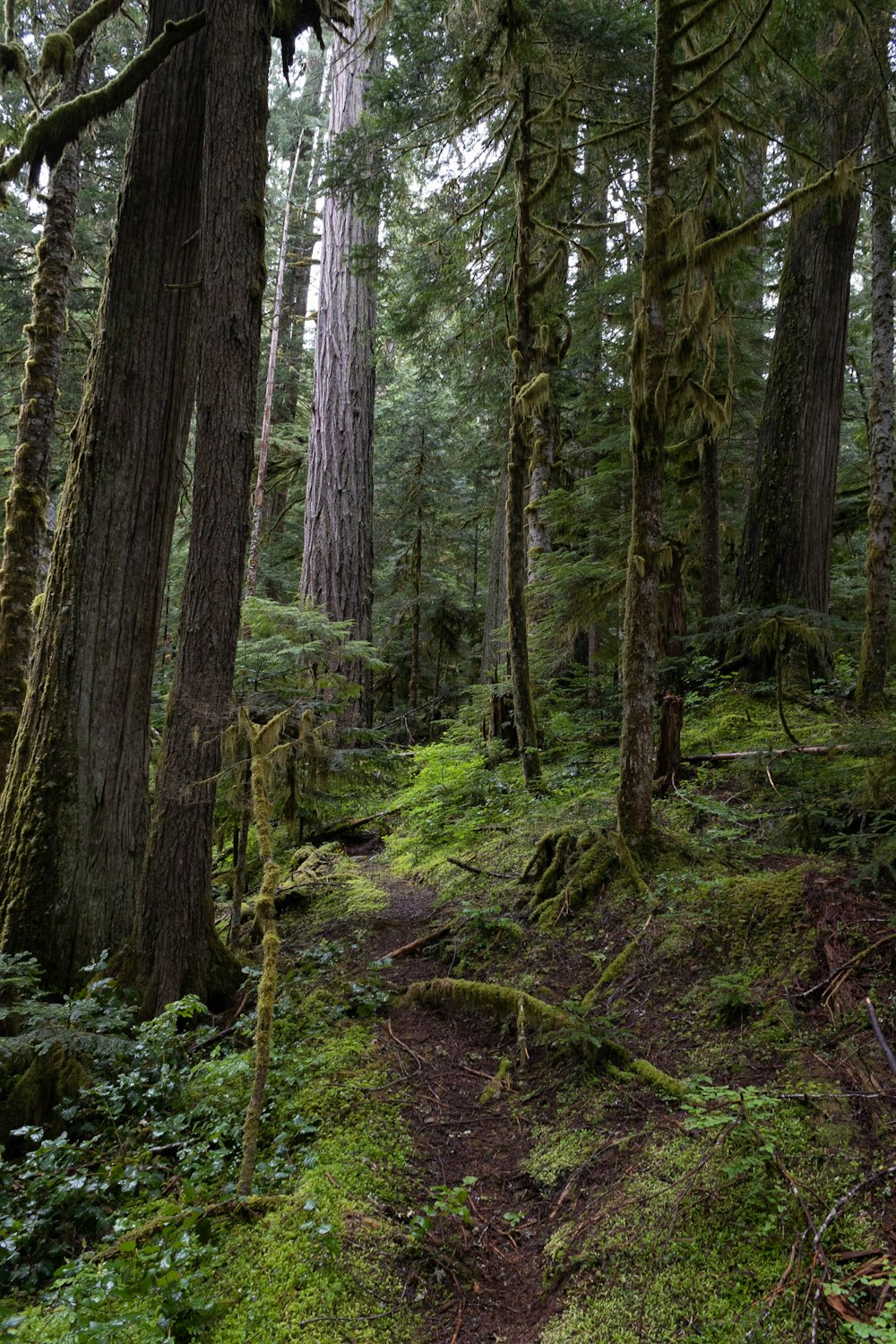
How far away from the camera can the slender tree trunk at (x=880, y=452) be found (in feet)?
23.3

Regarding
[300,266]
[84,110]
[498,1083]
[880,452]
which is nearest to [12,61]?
[84,110]

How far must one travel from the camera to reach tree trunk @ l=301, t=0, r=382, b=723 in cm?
1100

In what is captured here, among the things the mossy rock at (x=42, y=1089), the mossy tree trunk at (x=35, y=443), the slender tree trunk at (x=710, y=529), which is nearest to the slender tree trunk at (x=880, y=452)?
the slender tree trunk at (x=710, y=529)

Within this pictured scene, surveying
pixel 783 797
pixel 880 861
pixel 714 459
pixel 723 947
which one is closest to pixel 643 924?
pixel 723 947

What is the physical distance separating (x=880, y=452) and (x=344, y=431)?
7195 millimetres

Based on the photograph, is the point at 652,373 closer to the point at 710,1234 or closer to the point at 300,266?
the point at 710,1234

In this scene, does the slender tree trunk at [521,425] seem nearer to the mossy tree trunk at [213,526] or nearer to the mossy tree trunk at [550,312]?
the mossy tree trunk at [550,312]

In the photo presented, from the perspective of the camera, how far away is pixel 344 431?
11281 mm

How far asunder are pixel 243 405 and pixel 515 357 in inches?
132

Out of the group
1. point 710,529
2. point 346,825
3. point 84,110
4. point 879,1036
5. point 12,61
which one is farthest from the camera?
point 710,529

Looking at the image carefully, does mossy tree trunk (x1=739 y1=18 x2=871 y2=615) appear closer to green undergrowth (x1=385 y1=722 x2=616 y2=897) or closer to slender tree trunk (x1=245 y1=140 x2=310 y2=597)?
green undergrowth (x1=385 y1=722 x2=616 y2=897)

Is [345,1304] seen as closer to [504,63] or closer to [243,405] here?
[243,405]

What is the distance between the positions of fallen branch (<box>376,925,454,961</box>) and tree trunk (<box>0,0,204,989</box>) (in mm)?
1786

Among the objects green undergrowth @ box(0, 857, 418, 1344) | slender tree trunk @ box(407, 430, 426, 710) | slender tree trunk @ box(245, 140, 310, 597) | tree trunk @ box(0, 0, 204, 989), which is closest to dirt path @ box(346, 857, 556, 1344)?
green undergrowth @ box(0, 857, 418, 1344)
